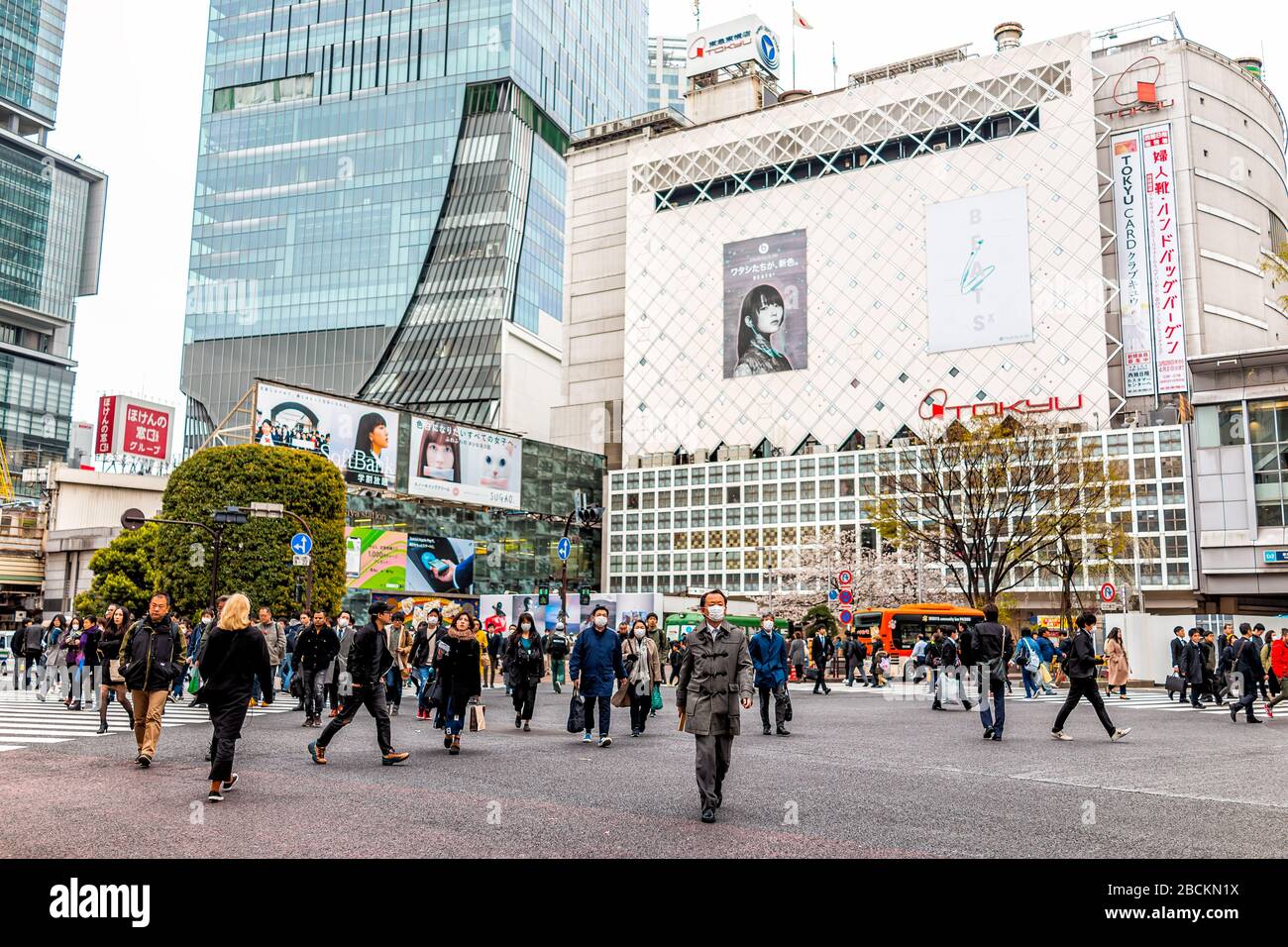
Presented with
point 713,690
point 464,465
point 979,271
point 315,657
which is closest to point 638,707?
point 315,657

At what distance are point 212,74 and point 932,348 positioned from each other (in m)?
96.3

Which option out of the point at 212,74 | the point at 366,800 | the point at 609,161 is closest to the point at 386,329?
the point at 609,161

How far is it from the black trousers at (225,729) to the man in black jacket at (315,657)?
677 centimetres

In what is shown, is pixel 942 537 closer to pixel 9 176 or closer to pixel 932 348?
pixel 932 348

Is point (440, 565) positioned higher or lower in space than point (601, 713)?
higher

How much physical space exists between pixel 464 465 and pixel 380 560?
12644 mm

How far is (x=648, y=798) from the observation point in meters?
9.08

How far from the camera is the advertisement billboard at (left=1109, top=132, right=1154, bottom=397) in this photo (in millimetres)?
67188

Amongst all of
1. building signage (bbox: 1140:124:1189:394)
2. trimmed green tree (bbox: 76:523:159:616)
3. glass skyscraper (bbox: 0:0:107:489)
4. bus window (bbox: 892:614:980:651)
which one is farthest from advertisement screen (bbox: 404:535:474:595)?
glass skyscraper (bbox: 0:0:107:489)

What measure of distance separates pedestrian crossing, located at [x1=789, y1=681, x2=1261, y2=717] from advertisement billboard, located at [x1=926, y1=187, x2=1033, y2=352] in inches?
1653

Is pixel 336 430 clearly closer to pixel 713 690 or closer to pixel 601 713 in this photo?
pixel 601 713

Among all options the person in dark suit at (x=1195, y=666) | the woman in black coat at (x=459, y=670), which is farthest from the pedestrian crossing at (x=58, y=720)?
the person in dark suit at (x=1195, y=666)
